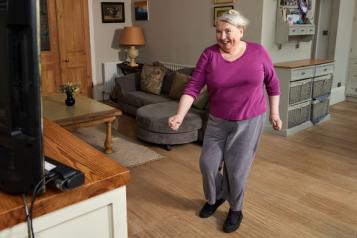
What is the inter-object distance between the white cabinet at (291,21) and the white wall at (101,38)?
3051 millimetres

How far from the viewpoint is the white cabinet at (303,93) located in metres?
4.20

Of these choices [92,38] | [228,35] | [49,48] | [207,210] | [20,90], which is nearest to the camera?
[20,90]

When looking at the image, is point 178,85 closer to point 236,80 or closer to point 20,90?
point 236,80

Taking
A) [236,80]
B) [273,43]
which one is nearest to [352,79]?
[273,43]

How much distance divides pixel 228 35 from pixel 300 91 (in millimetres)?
2695

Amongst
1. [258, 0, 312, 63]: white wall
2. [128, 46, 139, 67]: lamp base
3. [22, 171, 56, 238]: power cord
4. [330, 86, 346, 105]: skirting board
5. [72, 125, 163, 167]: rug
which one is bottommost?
[72, 125, 163, 167]: rug

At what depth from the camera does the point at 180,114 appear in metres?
2.08

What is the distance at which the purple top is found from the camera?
202cm

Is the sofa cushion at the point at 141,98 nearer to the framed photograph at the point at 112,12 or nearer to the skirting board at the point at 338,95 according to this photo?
the framed photograph at the point at 112,12

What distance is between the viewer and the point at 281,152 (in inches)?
148

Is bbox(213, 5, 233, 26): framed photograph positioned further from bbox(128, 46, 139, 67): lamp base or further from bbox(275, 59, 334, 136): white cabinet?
bbox(128, 46, 139, 67): lamp base

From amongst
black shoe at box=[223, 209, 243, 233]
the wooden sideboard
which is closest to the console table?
black shoe at box=[223, 209, 243, 233]

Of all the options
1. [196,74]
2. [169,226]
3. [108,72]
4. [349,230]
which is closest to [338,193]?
[349,230]

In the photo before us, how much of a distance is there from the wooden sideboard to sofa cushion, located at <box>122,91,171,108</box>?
11.5 feet
